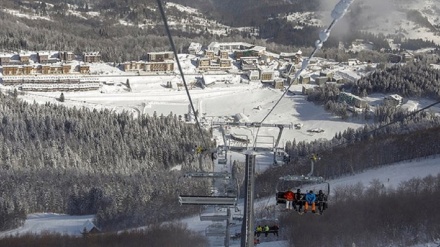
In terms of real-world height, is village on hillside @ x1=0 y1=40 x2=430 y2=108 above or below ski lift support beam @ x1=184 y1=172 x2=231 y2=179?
below

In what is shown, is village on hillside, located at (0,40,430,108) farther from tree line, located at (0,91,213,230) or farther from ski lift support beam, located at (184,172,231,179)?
ski lift support beam, located at (184,172,231,179)

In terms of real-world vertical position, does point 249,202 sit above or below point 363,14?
below

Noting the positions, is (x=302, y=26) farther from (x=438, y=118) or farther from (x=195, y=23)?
(x=438, y=118)

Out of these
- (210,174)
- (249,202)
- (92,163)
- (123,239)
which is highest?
(210,174)

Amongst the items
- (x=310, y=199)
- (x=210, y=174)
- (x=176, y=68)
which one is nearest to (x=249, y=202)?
(x=210, y=174)

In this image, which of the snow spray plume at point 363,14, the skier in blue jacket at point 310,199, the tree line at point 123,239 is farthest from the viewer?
the snow spray plume at point 363,14

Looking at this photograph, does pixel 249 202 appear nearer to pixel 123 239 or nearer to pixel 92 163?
pixel 123 239

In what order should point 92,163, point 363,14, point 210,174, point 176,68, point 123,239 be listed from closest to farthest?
point 210,174 < point 123,239 < point 92,163 < point 176,68 < point 363,14

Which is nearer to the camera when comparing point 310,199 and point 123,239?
point 310,199

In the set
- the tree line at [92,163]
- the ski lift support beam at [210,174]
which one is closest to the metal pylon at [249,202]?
the ski lift support beam at [210,174]

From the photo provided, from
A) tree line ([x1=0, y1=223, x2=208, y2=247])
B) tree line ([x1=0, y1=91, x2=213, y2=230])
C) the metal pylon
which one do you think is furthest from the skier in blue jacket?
tree line ([x1=0, y1=91, x2=213, y2=230])

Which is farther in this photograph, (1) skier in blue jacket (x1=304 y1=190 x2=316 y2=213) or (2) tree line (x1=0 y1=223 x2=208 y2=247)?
(2) tree line (x1=0 y1=223 x2=208 y2=247)

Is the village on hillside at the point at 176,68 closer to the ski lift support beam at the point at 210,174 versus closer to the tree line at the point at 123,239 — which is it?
the tree line at the point at 123,239
